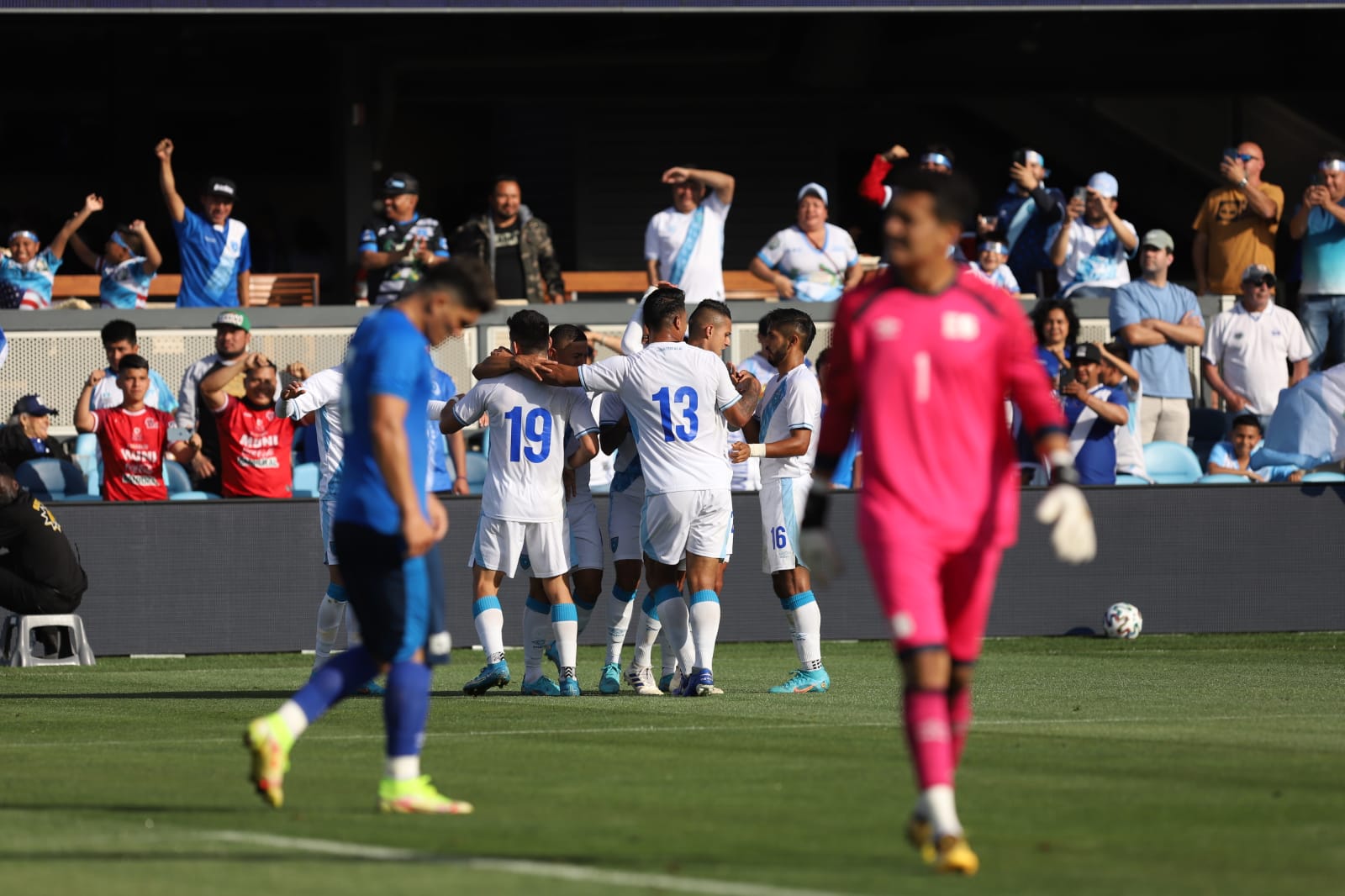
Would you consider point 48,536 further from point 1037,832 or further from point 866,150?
point 866,150

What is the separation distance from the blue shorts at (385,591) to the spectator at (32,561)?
9.04 m

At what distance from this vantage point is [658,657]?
16.5m

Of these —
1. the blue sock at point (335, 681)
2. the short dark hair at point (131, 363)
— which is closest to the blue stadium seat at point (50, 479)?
the short dark hair at point (131, 363)

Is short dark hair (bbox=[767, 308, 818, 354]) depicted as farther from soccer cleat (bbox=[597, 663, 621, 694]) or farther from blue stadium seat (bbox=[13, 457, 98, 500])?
blue stadium seat (bbox=[13, 457, 98, 500])

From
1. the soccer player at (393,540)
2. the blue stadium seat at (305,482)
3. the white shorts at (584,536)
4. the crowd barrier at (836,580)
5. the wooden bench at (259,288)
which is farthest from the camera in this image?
the wooden bench at (259,288)

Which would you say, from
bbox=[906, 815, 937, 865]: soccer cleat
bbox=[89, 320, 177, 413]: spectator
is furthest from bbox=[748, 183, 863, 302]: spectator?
bbox=[906, 815, 937, 865]: soccer cleat

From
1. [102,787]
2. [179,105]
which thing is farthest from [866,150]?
[102,787]

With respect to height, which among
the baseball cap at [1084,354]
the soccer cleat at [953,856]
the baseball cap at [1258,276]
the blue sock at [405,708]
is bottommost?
the soccer cleat at [953,856]

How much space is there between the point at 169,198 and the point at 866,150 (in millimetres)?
13271

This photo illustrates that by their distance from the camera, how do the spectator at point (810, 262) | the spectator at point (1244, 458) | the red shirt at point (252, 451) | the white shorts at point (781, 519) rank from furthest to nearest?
the spectator at point (810, 262)
the spectator at point (1244, 458)
the red shirt at point (252, 451)
the white shorts at point (781, 519)

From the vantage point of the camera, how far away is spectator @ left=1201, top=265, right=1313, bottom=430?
20141 mm

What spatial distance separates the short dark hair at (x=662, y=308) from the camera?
1284cm

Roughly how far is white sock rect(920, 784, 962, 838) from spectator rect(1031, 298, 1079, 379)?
12801 mm

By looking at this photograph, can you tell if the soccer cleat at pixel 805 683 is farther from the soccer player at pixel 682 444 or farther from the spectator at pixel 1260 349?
the spectator at pixel 1260 349
